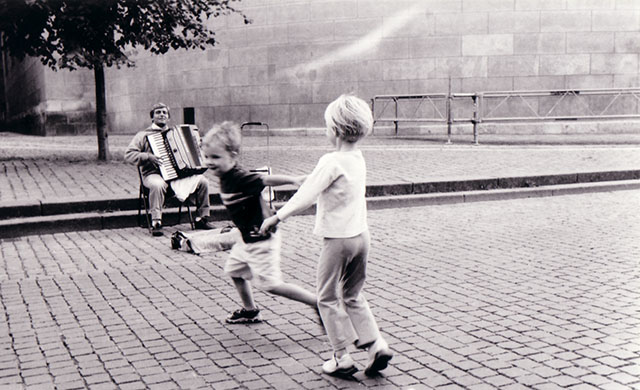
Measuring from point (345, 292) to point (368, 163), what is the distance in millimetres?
9063

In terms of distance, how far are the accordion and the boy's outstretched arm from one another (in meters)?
4.37

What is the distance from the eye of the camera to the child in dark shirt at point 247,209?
4.76 metres

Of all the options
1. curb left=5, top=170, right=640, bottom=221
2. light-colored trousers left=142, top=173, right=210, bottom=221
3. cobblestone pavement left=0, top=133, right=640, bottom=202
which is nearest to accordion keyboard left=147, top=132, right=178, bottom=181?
light-colored trousers left=142, top=173, right=210, bottom=221

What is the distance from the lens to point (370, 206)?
10273mm

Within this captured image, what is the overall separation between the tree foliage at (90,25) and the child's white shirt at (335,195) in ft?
31.4

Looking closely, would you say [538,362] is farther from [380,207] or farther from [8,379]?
[380,207]

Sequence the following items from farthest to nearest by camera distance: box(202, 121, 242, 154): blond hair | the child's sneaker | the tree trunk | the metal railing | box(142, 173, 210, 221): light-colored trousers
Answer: the metal railing, the tree trunk, box(142, 173, 210, 221): light-colored trousers, the child's sneaker, box(202, 121, 242, 154): blond hair

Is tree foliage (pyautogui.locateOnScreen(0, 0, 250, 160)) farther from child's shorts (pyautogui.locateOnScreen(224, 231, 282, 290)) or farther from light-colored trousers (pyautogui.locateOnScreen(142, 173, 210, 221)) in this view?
child's shorts (pyautogui.locateOnScreen(224, 231, 282, 290))

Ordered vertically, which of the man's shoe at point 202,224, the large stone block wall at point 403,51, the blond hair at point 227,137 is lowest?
the man's shoe at point 202,224

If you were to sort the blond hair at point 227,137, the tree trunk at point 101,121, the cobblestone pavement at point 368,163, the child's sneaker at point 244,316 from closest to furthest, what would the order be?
1. the blond hair at point 227,137
2. the child's sneaker at point 244,316
3. the cobblestone pavement at point 368,163
4. the tree trunk at point 101,121

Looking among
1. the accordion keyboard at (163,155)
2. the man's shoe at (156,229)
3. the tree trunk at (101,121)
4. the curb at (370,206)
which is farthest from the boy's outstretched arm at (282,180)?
the tree trunk at (101,121)

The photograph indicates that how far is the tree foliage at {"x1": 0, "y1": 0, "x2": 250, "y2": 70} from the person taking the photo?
1257 cm

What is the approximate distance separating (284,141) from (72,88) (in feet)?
29.4

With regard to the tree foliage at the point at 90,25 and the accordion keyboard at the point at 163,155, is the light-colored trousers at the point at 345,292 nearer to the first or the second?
the accordion keyboard at the point at 163,155
